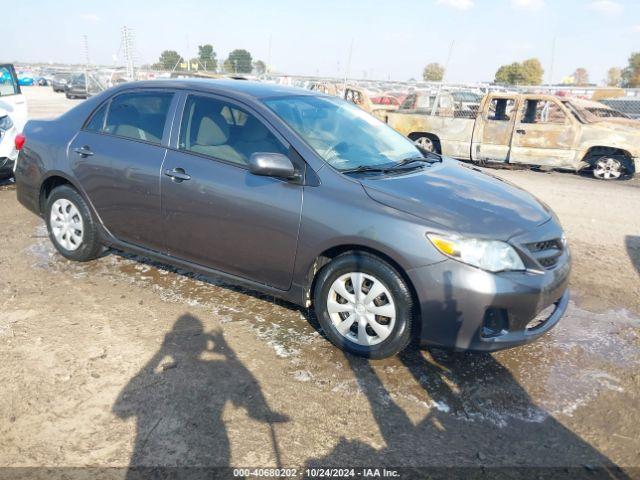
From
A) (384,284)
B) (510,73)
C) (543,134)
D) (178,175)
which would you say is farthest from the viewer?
(510,73)

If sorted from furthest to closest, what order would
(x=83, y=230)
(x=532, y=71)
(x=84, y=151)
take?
(x=532, y=71), (x=83, y=230), (x=84, y=151)

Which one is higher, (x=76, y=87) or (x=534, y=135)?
(x=534, y=135)

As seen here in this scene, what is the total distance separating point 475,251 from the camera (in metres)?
2.97

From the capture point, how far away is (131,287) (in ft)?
14.5

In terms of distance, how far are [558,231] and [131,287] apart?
341 centimetres

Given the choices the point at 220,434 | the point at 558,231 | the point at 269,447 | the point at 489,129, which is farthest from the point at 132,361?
the point at 489,129

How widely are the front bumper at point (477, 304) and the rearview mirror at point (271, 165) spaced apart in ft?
3.39

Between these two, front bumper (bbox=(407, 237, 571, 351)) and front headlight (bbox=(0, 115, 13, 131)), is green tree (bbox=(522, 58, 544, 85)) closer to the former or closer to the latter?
front headlight (bbox=(0, 115, 13, 131))

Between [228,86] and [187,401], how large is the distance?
242 centimetres

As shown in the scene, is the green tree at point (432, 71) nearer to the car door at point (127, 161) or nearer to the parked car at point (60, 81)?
the parked car at point (60, 81)

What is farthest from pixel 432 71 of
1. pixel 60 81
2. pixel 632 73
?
pixel 60 81

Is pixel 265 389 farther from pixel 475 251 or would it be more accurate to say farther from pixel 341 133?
pixel 341 133

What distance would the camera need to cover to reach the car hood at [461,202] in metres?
3.08

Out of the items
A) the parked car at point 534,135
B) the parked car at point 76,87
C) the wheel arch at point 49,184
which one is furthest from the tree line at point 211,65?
the wheel arch at point 49,184
